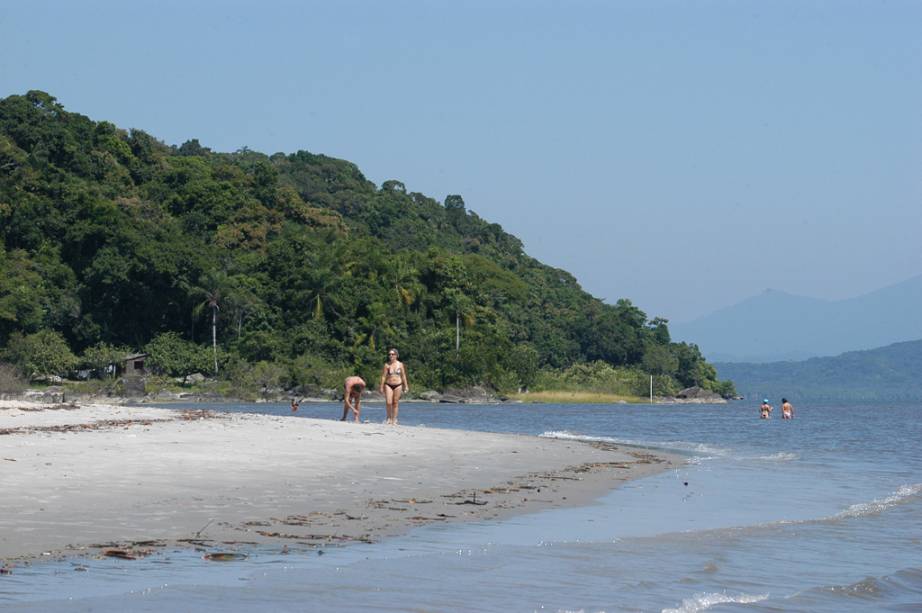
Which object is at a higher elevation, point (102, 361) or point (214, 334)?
point (214, 334)

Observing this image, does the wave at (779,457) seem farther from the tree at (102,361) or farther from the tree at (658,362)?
the tree at (658,362)

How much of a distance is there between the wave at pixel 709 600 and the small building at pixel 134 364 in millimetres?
70422

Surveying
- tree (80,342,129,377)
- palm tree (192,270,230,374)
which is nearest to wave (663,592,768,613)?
tree (80,342,129,377)

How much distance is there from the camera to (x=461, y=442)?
910 inches

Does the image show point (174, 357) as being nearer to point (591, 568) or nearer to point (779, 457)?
point (779, 457)

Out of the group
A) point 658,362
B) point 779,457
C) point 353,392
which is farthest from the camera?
point 658,362

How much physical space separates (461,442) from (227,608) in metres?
15.1

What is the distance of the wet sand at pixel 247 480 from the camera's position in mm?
10703

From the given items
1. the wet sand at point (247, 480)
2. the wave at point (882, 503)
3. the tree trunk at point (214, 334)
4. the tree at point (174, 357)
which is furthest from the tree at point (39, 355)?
the wave at point (882, 503)

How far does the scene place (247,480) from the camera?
14320 millimetres

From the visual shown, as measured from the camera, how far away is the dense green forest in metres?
81.1

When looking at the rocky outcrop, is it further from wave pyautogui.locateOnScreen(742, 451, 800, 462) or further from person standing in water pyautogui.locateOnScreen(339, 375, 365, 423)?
person standing in water pyautogui.locateOnScreen(339, 375, 365, 423)

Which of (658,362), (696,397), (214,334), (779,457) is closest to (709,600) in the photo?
(779,457)

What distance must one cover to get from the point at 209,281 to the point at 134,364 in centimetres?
771
